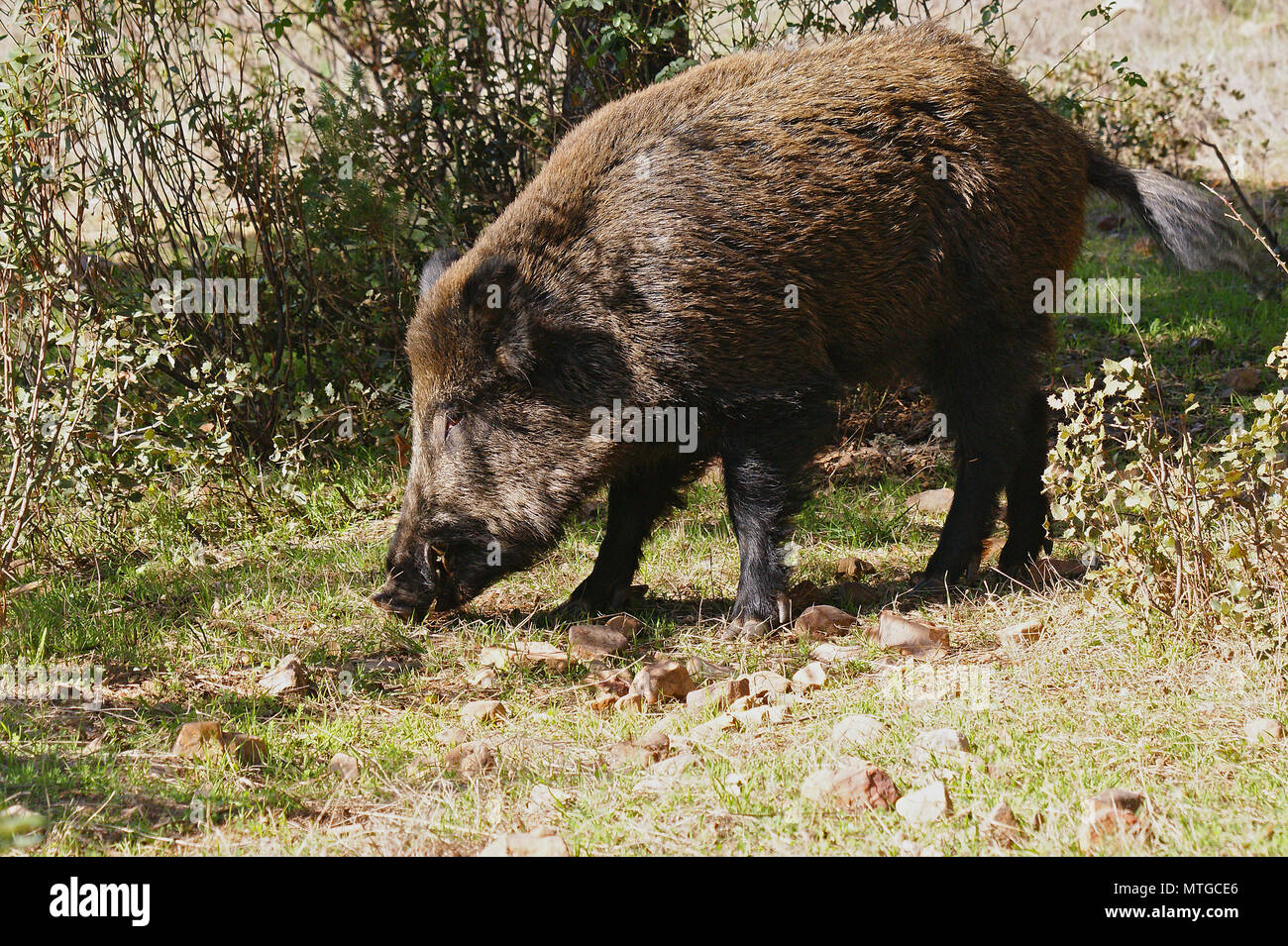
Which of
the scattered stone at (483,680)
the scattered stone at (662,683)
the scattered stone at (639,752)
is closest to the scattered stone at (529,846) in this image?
the scattered stone at (639,752)

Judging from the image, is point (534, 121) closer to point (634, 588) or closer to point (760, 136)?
point (760, 136)

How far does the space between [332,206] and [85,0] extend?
1.52 m

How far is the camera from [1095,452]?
4094mm

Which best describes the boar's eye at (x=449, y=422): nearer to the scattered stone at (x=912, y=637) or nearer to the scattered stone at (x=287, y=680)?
→ the scattered stone at (x=287, y=680)

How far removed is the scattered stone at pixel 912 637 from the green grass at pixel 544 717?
78 millimetres

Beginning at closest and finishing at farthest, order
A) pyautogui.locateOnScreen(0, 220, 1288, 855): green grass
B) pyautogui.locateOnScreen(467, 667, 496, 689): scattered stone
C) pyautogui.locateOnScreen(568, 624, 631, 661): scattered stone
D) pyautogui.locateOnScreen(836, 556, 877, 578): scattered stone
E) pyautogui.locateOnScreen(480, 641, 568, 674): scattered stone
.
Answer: pyautogui.locateOnScreen(0, 220, 1288, 855): green grass
pyautogui.locateOnScreen(467, 667, 496, 689): scattered stone
pyautogui.locateOnScreen(480, 641, 568, 674): scattered stone
pyautogui.locateOnScreen(568, 624, 631, 661): scattered stone
pyautogui.locateOnScreen(836, 556, 877, 578): scattered stone

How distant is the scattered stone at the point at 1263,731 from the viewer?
10.8 ft

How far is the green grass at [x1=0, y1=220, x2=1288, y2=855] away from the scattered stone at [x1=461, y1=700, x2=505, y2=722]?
0.05 m

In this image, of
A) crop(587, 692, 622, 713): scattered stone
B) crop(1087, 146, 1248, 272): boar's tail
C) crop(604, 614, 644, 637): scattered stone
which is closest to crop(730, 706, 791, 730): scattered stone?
crop(587, 692, 622, 713): scattered stone

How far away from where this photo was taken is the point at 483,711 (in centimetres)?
402

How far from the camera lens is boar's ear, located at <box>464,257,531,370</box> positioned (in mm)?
4668

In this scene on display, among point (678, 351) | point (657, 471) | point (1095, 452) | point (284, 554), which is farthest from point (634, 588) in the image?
point (1095, 452)

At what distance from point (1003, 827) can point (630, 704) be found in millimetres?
1384

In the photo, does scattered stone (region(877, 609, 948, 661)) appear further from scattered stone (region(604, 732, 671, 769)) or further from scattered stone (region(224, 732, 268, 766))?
scattered stone (region(224, 732, 268, 766))
